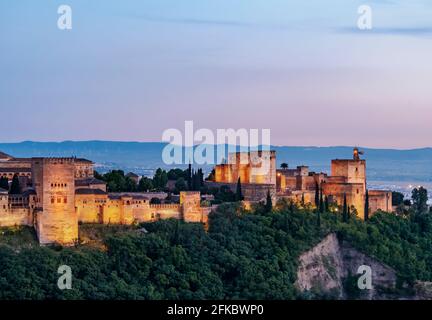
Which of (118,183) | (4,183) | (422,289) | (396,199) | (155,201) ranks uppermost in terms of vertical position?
(118,183)

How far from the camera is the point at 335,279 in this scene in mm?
45156

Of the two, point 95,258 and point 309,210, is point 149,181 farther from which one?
point 95,258

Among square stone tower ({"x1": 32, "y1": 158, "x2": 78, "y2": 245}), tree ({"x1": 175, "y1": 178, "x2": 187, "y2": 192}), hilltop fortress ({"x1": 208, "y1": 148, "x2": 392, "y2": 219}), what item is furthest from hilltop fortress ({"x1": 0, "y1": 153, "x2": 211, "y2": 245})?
hilltop fortress ({"x1": 208, "y1": 148, "x2": 392, "y2": 219})

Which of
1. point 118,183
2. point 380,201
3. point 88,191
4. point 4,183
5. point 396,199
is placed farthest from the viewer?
point 396,199

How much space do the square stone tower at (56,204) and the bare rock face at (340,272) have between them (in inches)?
427

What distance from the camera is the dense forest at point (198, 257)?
33.5 meters

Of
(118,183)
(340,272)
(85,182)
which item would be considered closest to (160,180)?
(118,183)

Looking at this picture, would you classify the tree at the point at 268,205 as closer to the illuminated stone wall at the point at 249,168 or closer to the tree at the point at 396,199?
the illuminated stone wall at the point at 249,168

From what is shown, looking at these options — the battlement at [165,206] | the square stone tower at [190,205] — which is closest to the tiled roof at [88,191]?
the battlement at [165,206]

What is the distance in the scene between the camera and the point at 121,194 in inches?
1576

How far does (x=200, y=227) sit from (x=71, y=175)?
6212 millimetres

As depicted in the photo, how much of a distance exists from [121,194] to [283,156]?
50924mm

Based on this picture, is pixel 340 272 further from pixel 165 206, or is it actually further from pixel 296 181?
pixel 165 206
